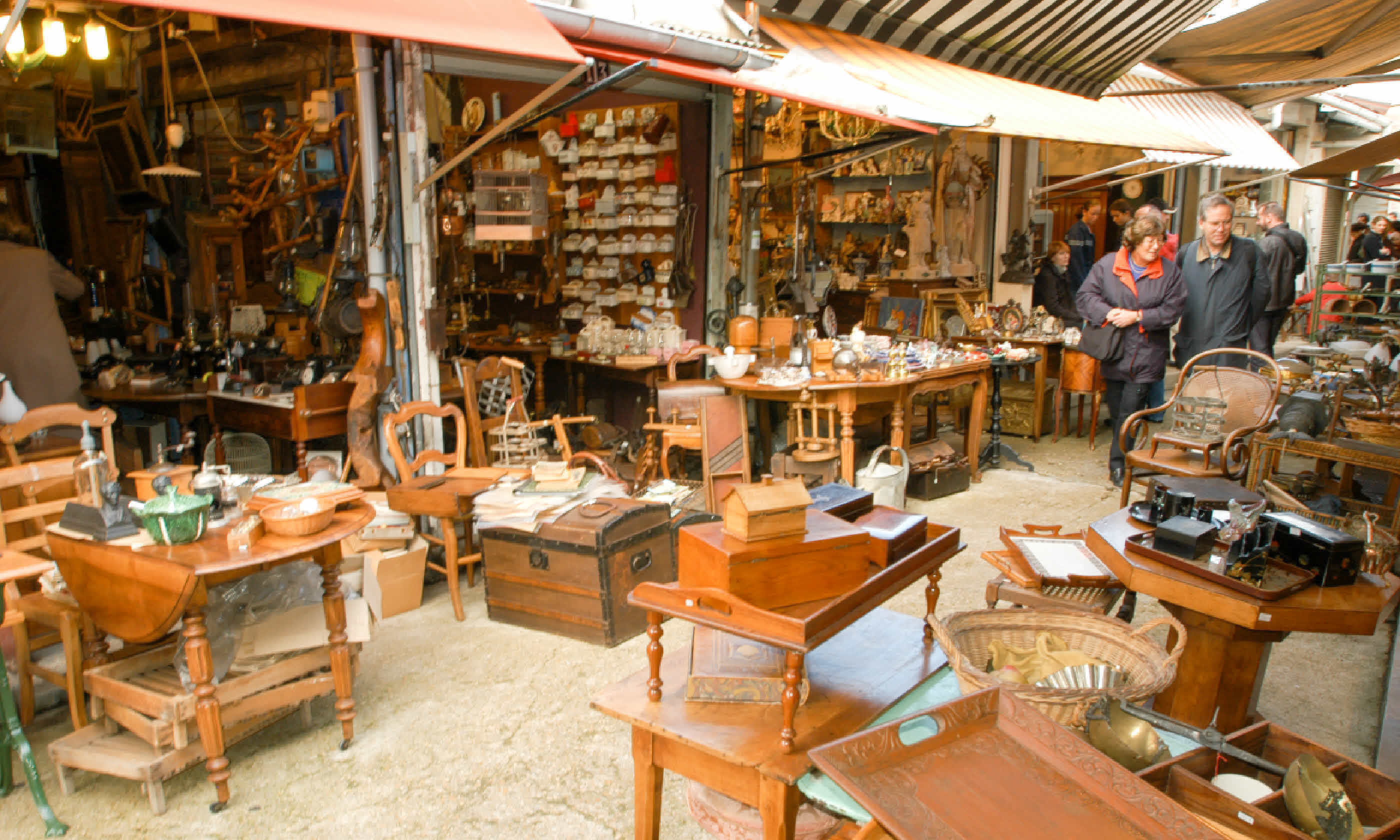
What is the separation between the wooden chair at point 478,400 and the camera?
5844mm

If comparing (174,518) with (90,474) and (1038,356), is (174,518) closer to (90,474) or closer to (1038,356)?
(90,474)

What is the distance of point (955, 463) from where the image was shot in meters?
6.98

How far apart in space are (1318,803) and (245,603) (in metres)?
3.65

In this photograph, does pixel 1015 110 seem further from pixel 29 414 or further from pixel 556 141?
pixel 29 414

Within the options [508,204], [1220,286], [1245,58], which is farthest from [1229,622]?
[1245,58]

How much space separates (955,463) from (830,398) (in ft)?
4.39

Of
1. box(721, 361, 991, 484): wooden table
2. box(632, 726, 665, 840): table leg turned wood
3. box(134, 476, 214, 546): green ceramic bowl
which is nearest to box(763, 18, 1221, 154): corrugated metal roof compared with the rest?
box(721, 361, 991, 484): wooden table

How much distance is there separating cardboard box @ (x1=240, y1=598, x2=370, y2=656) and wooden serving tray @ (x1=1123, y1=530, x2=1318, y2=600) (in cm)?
308

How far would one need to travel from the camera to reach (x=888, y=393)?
6.59m

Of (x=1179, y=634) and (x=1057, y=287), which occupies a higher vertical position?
(x=1057, y=287)

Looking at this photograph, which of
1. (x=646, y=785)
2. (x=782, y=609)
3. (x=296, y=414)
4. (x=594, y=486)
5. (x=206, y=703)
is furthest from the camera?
(x=296, y=414)

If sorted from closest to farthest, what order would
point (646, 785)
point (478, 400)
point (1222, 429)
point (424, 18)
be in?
1. point (646, 785)
2. point (424, 18)
3. point (1222, 429)
4. point (478, 400)

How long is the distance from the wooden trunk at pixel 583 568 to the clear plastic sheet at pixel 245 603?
98 centimetres

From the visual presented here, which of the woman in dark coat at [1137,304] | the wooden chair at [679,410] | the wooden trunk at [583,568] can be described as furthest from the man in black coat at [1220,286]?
the wooden trunk at [583,568]
